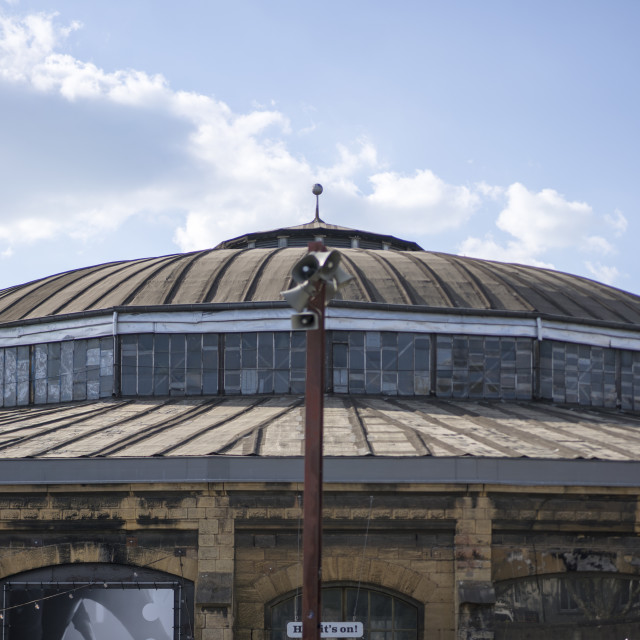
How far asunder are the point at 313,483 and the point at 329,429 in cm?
965

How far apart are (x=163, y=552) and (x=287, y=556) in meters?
2.50

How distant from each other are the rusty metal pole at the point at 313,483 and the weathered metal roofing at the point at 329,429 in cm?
678

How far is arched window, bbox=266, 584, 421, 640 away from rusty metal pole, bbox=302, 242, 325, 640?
280 inches

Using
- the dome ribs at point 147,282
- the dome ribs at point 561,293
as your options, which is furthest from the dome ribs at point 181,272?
the dome ribs at point 561,293

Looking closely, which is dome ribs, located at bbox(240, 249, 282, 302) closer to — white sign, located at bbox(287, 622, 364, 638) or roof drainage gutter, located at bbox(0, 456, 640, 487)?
roof drainage gutter, located at bbox(0, 456, 640, 487)

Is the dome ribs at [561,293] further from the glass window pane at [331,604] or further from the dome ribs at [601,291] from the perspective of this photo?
the glass window pane at [331,604]

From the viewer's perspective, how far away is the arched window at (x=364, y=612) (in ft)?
65.8

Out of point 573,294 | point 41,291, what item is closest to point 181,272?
point 41,291

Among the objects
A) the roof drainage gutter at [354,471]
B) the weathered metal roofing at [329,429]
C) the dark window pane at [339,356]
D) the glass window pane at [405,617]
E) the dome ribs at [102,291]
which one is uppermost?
the dome ribs at [102,291]

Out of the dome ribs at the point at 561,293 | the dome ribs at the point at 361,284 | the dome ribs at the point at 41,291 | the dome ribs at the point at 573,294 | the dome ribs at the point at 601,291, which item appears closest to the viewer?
the dome ribs at the point at 361,284

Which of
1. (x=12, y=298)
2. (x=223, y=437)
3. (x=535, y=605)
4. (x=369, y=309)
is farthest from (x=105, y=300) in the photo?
(x=535, y=605)

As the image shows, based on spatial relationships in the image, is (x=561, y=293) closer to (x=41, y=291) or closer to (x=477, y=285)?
(x=477, y=285)

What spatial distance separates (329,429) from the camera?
74.6 feet

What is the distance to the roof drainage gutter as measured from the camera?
19875mm
